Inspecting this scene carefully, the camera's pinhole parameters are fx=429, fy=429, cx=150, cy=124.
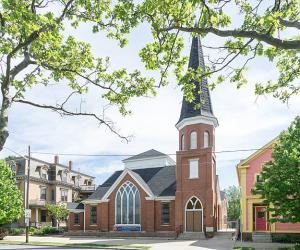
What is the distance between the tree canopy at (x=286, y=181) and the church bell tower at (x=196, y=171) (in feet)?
52.8

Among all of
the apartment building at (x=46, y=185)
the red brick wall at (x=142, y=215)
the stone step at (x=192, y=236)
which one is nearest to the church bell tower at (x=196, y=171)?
the stone step at (x=192, y=236)

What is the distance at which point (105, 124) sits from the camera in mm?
10039

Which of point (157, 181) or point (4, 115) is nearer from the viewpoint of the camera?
point (4, 115)

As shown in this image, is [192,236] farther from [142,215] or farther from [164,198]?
[142,215]

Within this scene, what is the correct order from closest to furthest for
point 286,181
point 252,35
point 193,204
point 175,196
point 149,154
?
point 252,35, point 286,181, point 193,204, point 175,196, point 149,154

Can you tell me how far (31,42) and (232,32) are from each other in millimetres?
3952

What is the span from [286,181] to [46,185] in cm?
4660

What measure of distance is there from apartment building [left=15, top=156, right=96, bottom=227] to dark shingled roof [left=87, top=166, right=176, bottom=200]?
15.2m

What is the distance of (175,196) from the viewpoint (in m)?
41.7

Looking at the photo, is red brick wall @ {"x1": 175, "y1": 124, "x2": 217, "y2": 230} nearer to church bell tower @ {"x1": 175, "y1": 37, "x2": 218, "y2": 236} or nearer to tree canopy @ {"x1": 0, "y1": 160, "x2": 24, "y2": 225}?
church bell tower @ {"x1": 175, "y1": 37, "x2": 218, "y2": 236}

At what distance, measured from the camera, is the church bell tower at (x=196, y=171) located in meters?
40.0

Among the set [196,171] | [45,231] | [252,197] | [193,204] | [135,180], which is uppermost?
[196,171]

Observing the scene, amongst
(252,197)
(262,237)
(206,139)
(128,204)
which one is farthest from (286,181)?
(128,204)

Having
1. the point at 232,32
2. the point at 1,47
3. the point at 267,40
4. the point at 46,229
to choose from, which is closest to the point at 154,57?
the point at 232,32
